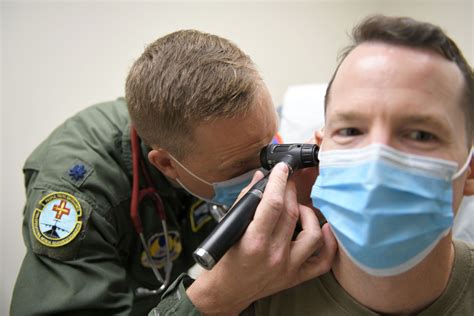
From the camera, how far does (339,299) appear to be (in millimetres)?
890

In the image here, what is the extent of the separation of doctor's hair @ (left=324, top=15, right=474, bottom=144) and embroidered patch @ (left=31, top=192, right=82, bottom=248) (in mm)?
936

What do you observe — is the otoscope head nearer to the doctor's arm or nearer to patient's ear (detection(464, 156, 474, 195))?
the doctor's arm

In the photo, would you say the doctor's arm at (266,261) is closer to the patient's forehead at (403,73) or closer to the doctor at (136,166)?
the doctor at (136,166)

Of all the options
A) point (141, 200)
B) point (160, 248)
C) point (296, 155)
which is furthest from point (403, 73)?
point (160, 248)

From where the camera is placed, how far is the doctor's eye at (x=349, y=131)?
795mm

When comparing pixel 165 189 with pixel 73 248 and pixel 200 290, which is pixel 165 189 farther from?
pixel 200 290

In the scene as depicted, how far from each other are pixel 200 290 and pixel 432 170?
55 cm

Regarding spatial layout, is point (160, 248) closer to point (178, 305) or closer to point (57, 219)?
point (57, 219)

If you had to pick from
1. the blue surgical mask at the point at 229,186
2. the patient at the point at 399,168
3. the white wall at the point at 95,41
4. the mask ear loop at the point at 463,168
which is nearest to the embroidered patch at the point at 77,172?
the blue surgical mask at the point at 229,186

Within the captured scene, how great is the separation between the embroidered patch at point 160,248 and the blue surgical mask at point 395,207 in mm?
894

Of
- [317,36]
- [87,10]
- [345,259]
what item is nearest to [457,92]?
[345,259]

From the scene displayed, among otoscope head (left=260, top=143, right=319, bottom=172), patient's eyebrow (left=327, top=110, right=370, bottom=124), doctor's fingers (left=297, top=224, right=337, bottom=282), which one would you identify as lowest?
doctor's fingers (left=297, top=224, right=337, bottom=282)

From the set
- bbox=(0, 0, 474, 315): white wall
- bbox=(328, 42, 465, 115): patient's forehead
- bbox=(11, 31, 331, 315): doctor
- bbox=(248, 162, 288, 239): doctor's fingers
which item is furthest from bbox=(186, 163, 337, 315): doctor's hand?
bbox=(0, 0, 474, 315): white wall

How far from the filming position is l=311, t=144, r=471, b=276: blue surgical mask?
0.71 m
